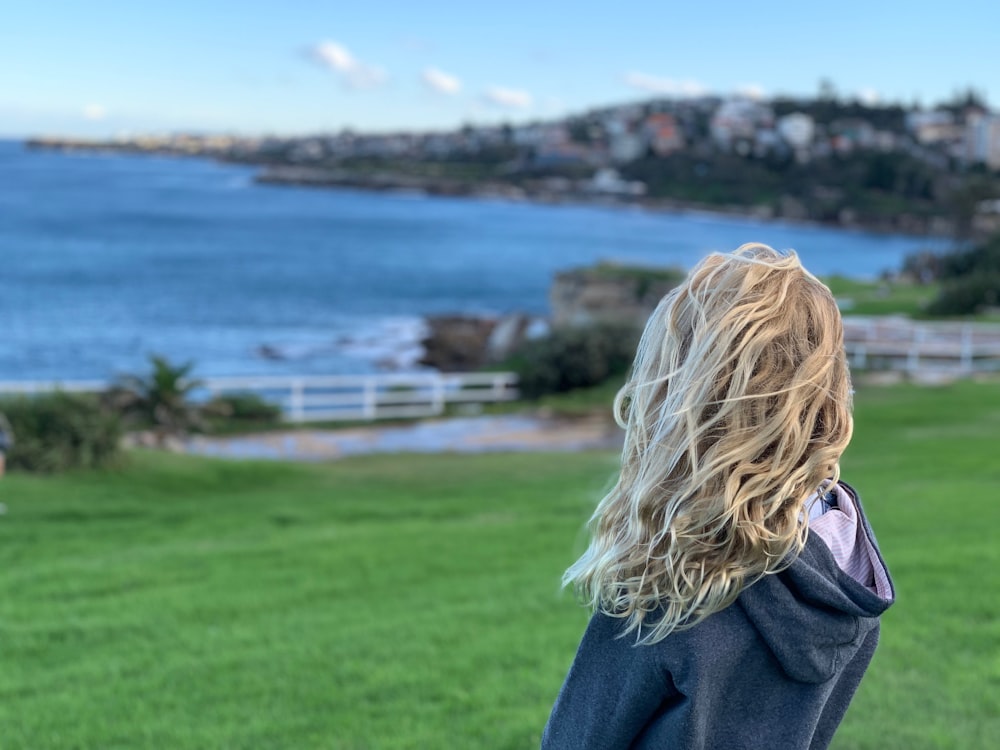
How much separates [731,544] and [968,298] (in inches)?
1158

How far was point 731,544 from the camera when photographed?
1577 millimetres

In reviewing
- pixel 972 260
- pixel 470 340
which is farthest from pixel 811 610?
pixel 972 260

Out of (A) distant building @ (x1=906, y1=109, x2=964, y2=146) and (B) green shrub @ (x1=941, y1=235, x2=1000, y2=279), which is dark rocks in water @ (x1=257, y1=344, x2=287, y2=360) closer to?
(B) green shrub @ (x1=941, y1=235, x2=1000, y2=279)

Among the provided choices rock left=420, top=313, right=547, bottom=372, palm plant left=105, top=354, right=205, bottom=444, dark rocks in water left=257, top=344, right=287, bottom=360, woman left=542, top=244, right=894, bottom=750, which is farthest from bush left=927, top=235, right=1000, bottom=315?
woman left=542, top=244, right=894, bottom=750

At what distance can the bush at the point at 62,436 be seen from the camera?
33.1ft

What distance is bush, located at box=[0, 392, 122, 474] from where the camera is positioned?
33.1 ft

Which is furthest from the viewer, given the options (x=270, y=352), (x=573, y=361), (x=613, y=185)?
(x=613, y=185)

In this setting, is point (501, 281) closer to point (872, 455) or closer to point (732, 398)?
point (872, 455)

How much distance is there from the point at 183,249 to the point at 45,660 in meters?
76.3

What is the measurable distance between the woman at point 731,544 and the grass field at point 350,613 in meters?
2.24

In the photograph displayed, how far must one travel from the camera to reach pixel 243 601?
5.78 metres

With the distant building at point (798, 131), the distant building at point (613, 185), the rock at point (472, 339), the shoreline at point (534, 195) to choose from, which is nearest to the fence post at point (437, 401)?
the rock at point (472, 339)

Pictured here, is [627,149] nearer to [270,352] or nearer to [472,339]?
[472,339]

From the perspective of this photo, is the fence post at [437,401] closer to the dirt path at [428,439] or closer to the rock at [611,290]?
the dirt path at [428,439]
